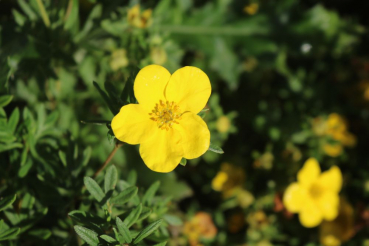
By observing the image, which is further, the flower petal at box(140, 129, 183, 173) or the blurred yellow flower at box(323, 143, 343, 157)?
the blurred yellow flower at box(323, 143, 343, 157)

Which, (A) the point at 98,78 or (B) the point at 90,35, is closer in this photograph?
(B) the point at 90,35

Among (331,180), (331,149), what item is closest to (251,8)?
(331,149)

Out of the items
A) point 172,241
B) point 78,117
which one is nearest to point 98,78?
point 78,117

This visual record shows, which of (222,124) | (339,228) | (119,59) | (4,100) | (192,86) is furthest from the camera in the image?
(339,228)

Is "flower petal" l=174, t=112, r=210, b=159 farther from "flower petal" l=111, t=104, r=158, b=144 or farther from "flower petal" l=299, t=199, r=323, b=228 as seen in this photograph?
"flower petal" l=299, t=199, r=323, b=228

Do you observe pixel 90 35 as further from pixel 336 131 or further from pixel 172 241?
pixel 336 131

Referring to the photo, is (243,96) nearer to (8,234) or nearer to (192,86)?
(192,86)

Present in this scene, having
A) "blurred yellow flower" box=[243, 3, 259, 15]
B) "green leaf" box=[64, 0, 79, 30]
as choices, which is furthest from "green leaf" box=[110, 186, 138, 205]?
"blurred yellow flower" box=[243, 3, 259, 15]
